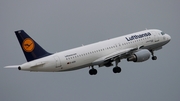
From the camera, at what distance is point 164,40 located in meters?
102

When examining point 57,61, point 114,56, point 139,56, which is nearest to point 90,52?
point 114,56

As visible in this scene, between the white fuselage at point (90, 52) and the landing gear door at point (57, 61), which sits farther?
the landing gear door at point (57, 61)

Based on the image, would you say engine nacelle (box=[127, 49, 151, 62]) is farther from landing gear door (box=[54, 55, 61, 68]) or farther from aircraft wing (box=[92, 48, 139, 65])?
landing gear door (box=[54, 55, 61, 68])

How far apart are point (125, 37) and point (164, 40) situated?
8.58m

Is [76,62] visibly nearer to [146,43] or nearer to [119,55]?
[119,55]

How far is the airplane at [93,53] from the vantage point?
86625 mm

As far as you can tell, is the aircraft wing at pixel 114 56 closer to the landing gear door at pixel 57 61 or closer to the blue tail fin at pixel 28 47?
the landing gear door at pixel 57 61

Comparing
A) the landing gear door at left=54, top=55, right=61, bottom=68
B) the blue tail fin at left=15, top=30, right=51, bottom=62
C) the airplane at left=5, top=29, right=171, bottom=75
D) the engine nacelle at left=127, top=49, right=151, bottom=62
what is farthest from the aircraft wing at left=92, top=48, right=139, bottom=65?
the blue tail fin at left=15, top=30, right=51, bottom=62

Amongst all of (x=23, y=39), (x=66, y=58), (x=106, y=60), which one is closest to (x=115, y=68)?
(x=106, y=60)

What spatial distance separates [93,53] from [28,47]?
417 inches

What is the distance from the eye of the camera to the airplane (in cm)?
8662

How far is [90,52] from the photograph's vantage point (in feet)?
299

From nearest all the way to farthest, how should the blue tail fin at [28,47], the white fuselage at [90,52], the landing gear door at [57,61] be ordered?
the blue tail fin at [28,47], the white fuselage at [90,52], the landing gear door at [57,61]

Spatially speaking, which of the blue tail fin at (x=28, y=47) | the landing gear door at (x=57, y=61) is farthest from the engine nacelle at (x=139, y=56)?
the blue tail fin at (x=28, y=47)
